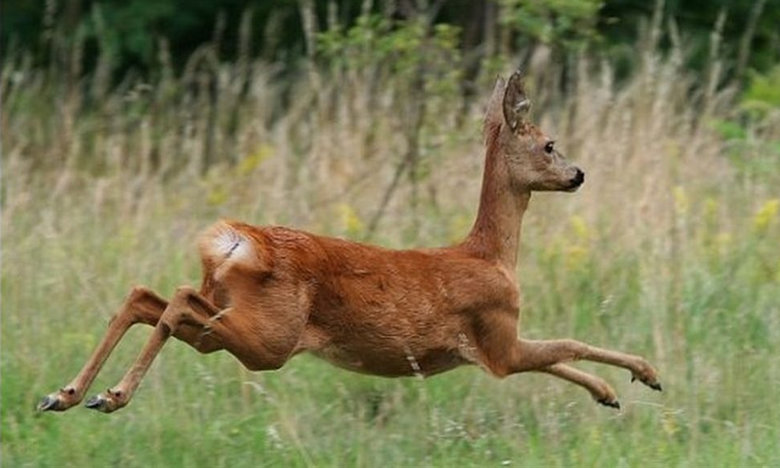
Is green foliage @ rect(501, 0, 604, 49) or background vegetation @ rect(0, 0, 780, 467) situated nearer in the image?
background vegetation @ rect(0, 0, 780, 467)

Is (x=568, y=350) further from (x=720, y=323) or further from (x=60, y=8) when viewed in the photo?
(x=60, y=8)

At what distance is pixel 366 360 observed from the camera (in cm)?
661

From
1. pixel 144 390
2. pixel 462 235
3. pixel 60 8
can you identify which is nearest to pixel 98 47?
pixel 60 8

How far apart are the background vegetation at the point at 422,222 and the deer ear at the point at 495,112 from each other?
3.48 feet

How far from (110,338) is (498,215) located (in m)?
1.72

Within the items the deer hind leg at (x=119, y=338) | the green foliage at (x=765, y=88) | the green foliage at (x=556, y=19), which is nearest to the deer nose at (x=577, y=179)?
the deer hind leg at (x=119, y=338)

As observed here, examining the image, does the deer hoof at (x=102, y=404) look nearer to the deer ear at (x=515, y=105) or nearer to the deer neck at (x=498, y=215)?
the deer neck at (x=498, y=215)

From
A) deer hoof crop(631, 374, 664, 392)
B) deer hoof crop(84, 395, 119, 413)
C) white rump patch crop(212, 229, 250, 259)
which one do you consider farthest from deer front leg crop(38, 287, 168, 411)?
deer hoof crop(631, 374, 664, 392)

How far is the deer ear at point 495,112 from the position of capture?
7156 mm

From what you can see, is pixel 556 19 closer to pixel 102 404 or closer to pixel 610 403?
pixel 610 403

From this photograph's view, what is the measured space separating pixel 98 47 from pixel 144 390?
801 cm

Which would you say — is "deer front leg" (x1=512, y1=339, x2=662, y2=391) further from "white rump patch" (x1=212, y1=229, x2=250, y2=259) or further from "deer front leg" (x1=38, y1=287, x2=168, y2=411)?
"deer front leg" (x1=38, y1=287, x2=168, y2=411)

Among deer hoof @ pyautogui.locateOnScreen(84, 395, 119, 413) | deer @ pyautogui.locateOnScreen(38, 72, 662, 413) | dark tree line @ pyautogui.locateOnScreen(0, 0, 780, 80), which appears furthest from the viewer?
dark tree line @ pyautogui.locateOnScreen(0, 0, 780, 80)

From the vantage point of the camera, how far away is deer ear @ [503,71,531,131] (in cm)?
699
